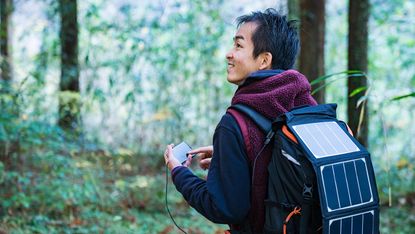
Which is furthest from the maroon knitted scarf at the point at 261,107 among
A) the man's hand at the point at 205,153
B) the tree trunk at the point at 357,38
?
the tree trunk at the point at 357,38

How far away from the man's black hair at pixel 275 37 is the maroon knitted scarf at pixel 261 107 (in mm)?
161

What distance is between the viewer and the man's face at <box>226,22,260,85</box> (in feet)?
7.54

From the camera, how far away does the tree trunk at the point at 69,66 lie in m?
7.38

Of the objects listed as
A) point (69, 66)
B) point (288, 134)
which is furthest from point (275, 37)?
point (69, 66)

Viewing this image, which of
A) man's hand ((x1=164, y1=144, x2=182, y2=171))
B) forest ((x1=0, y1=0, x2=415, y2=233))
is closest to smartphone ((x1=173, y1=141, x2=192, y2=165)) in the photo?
man's hand ((x1=164, y1=144, x2=182, y2=171))

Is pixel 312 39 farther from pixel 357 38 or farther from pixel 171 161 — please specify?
pixel 171 161

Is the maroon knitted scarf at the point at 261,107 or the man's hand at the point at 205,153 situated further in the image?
the man's hand at the point at 205,153

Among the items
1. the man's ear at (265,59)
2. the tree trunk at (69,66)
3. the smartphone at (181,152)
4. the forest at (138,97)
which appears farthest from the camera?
the tree trunk at (69,66)

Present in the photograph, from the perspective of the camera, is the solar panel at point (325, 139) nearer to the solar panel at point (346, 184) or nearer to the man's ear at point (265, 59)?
the solar panel at point (346, 184)

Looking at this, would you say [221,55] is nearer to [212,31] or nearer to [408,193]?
[212,31]

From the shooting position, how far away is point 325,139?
6.60 feet

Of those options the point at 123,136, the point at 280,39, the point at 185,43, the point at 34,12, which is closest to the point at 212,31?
the point at 185,43

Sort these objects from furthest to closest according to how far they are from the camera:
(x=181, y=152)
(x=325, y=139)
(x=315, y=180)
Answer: (x=181, y=152) → (x=325, y=139) → (x=315, y=180)

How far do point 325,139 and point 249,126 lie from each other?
305 mm
